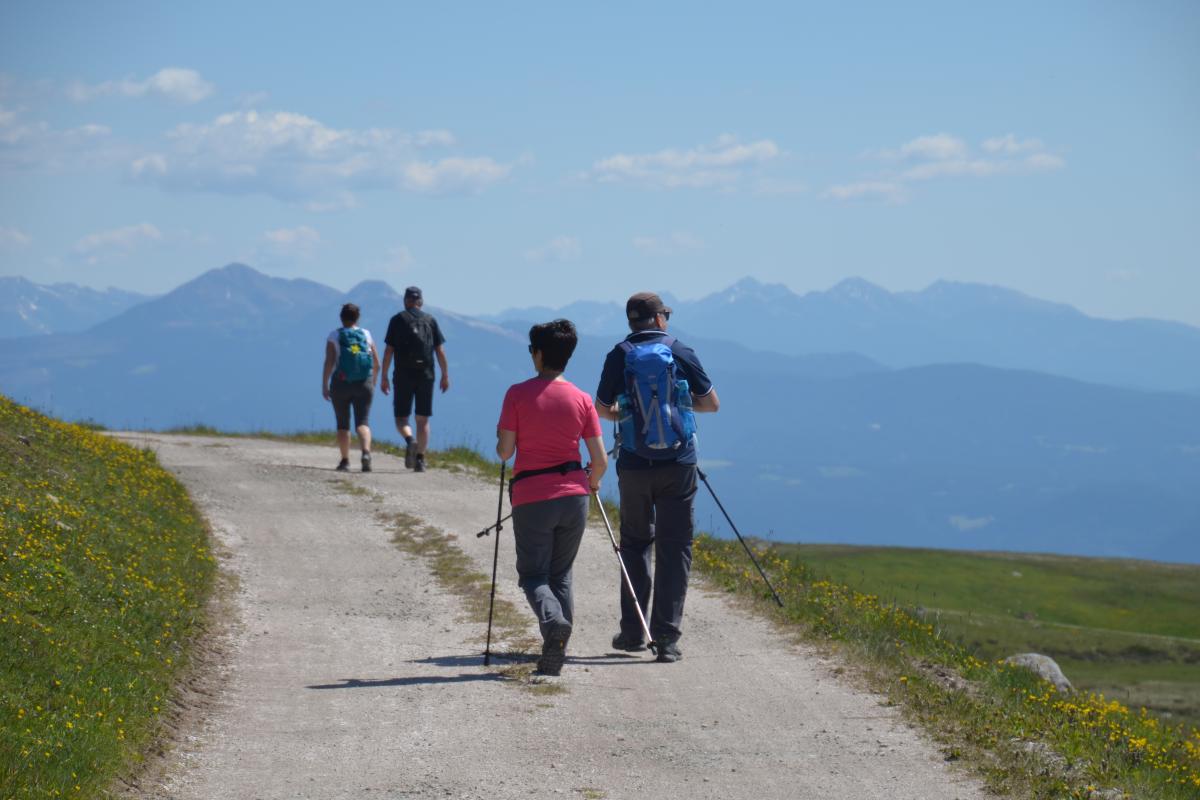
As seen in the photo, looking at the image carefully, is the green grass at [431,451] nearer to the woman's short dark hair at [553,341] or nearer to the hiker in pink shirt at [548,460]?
the hiker in pink shirt at [548,460]

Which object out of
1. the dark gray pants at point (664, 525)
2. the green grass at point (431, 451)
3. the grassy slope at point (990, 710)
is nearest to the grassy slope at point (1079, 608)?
the green grass at point (431, 451)

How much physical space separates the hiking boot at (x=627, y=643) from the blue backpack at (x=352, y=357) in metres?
10.5

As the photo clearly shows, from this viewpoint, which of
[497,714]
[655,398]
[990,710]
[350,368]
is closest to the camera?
[497,714]

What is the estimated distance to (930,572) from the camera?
10619cm

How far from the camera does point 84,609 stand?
29.9ft

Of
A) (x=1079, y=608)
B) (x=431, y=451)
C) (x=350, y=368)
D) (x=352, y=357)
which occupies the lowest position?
(x=1079, y=608)

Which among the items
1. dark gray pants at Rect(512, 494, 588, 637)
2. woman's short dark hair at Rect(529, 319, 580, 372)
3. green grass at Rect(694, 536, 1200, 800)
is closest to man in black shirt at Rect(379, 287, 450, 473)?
green grass at Rect(694, 536, 1200, 800)

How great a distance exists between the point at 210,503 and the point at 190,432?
12666mm

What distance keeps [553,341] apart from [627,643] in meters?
2.65

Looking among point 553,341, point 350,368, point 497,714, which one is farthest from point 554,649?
point 350,368

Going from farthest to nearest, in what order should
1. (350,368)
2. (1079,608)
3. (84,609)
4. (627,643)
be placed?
1. (1079,608)
2. (350,368)
3. (627,643)
4. (84,609)

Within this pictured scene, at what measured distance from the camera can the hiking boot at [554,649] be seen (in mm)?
9008

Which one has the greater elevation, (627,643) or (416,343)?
(416,343)

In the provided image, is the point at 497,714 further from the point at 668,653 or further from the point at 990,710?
the point at 990,710
